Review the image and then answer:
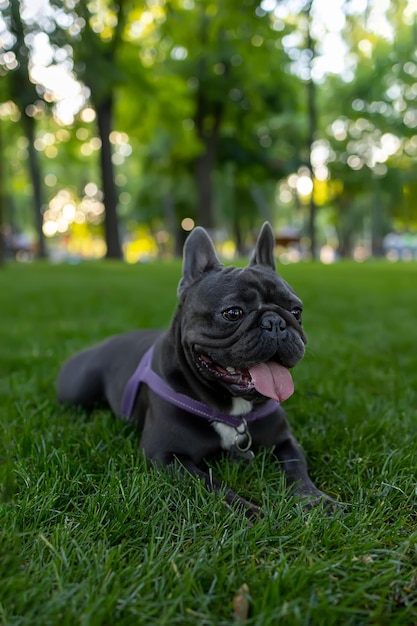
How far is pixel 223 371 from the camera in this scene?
2.55 m

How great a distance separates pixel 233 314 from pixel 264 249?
0.73 meters

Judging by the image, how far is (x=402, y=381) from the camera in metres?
4.28

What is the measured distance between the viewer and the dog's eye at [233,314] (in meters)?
2.53

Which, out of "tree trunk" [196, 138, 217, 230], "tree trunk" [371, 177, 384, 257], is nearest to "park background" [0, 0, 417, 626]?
"tree trunk" [196, 138, 217, 230]

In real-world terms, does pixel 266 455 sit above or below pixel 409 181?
below

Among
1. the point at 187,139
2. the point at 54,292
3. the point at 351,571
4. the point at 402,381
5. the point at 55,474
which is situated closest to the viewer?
the point at 351,571

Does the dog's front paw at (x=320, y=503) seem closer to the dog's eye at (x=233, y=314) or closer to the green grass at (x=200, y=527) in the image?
the green grass at (x=200, y=527)

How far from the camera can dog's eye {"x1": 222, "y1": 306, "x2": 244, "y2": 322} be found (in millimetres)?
2533

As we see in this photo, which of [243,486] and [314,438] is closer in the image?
[243,486]

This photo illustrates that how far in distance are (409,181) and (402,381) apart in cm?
3290

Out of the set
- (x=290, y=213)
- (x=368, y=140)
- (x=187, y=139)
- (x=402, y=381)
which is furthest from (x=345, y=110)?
(x=402, y=381)

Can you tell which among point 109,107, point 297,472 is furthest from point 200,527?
point 109,107

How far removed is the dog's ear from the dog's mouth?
0.78m

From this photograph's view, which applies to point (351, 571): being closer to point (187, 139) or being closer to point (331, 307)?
point (331, 307)
